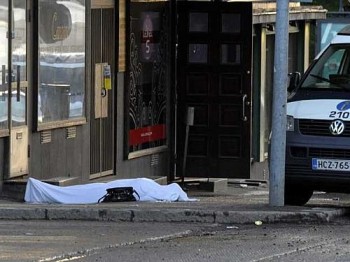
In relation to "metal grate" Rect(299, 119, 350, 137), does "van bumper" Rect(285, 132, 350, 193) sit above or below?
below

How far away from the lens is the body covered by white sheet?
1346 cm

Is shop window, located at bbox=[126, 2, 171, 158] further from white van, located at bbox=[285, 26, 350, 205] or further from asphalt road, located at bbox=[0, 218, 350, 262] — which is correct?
asphalt road, located at bbox=[0, 218, 350, 262]

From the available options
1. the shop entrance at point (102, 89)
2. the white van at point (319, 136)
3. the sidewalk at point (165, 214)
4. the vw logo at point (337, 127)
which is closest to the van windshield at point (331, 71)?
the white van at point (319, 136)

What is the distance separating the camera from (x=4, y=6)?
13.7 m

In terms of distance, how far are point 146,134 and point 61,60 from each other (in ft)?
10.4

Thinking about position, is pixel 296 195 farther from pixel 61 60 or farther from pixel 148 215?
pixel 61 60

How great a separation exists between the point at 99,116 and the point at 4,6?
3.35 metres

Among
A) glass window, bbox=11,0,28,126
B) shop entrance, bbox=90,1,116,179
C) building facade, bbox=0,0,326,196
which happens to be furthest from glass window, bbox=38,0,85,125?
shop entrance, bbox=90,1,116,179

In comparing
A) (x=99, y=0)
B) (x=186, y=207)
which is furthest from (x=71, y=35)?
(x=186, y=207)

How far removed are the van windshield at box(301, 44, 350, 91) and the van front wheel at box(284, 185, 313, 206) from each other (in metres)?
1.25

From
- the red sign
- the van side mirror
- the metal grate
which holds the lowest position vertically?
the red sign

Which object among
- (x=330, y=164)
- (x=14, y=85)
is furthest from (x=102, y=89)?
(x=330, y=164)

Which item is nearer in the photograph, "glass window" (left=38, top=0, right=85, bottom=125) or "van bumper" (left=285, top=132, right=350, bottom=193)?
"van bumper" (left=285, top=132, right=350, bottom=193)

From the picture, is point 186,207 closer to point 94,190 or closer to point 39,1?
point 94,190
